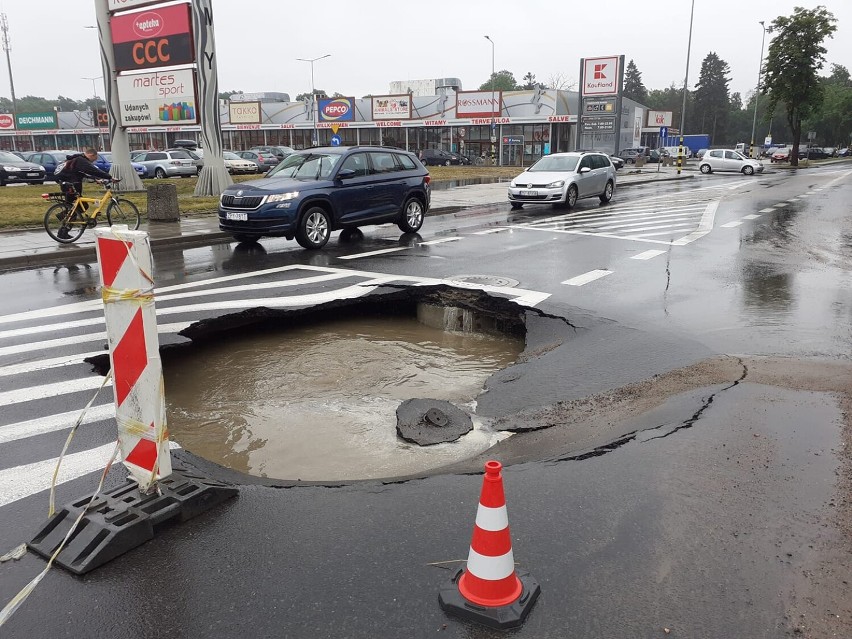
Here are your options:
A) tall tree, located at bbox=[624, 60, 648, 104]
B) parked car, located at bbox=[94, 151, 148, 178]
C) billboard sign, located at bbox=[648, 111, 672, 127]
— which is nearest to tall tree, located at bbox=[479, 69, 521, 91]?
tall tree, located at bbox=[624, 60, 648, 104]

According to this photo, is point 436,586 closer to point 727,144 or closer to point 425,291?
point 425,291

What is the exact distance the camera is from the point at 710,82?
124500 millimetres

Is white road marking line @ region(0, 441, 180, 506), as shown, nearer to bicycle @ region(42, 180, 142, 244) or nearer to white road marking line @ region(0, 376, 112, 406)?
white road marking line @ region(0, 376, 112, 406)

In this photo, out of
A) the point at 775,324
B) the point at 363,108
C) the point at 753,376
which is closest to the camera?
the point at 753,376

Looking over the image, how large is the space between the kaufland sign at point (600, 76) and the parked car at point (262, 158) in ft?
66.6

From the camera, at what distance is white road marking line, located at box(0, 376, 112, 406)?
209 inches

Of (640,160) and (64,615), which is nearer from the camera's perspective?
(64,615)

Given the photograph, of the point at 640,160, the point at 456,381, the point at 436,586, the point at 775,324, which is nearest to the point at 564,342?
the point at 456,381

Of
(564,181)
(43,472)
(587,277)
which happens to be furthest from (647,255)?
(43,472)

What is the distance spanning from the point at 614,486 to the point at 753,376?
8.53 feet

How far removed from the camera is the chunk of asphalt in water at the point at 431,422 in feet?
16.5

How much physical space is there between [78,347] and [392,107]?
58.2 metres

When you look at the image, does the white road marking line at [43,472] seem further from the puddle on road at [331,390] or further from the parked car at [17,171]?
the parked car at [17,171]

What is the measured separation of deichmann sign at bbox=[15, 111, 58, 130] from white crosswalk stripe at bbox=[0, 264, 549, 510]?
7913 cm
